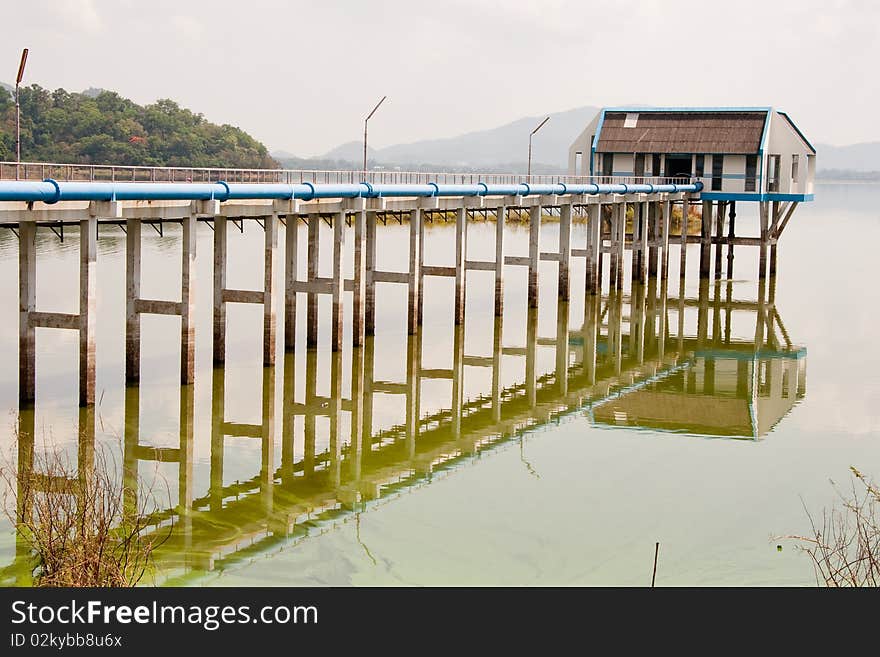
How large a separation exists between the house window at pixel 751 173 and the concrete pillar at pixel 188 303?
3122 centimetres

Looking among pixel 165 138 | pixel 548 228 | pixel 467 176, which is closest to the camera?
pixel 467 176

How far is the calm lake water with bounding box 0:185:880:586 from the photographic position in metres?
16.3

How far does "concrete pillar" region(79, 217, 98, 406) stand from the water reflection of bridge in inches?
19.4

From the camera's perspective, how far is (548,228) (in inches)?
3625

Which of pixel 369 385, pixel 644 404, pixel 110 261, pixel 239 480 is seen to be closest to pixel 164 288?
pixel 110 261

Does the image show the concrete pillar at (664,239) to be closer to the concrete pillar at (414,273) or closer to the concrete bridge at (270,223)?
the concrete bridge at (270,223)

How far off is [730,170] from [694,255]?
16923 millimetres

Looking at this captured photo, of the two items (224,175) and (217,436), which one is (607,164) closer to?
(224,175)

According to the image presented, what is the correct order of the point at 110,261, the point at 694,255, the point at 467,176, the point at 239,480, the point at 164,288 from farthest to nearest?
the point at 694,255
the point at 110,261
the point at 164,288
the point at 467,176
the point at 239,480

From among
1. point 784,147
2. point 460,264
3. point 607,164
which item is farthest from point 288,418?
point 784,147

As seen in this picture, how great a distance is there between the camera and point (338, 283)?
30047 mm

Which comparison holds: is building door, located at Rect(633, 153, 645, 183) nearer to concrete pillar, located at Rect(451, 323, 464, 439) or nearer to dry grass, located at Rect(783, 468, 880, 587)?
concrete pillar, located at Rect(451, 323, 464, 439)

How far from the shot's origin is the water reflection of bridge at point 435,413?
18.2 metres
